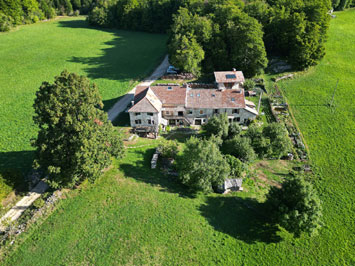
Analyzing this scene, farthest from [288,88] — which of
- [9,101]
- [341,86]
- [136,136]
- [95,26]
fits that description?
[95,26]

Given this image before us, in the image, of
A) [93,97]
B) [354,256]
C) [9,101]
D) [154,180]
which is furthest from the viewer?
[9,101]

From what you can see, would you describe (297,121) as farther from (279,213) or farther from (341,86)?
(279,213)

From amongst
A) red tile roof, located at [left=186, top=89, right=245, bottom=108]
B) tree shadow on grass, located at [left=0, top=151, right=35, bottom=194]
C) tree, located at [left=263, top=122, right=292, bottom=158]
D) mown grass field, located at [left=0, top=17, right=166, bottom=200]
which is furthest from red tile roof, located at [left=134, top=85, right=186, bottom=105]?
tree shadow on grass, located at [left=0, top=151, right=35, bottom=194]

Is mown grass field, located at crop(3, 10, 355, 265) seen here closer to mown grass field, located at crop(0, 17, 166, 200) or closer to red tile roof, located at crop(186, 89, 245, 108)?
mown grass field, located at crop(0, 17, 166, 200)

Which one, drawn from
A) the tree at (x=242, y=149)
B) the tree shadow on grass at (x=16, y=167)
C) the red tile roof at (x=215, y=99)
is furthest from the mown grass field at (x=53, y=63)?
the tree at (x=242, y=149)

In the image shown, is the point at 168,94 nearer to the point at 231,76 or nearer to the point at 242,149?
the point at 231,76
